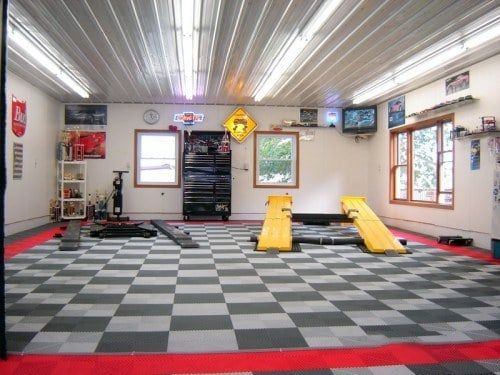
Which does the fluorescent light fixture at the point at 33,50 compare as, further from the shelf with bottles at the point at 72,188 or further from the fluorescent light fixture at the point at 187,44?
the shelf with bottles at the point at 72,188

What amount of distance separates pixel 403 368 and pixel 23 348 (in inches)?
99.2

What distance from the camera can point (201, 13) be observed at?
5.80 meters

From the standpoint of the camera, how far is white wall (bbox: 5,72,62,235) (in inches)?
349

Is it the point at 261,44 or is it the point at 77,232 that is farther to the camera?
the point at 77,232

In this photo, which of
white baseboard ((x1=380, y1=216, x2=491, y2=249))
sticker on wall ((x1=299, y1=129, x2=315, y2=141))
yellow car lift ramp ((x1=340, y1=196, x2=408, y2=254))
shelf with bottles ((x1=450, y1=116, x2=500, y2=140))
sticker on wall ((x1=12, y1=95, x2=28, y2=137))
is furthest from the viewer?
sticker on wall ((x1=299, y1=129, x2=315, y2=141))

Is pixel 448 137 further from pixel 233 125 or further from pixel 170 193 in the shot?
pixel 170 193

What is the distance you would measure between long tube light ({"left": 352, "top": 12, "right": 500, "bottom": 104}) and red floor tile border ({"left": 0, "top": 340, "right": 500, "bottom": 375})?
4.77 meters

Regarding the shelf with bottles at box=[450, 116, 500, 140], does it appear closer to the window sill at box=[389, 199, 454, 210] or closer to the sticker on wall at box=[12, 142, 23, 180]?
the window sill at box=[389, 199, 454, 210]

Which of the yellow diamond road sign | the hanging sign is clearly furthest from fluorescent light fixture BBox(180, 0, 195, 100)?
the yellow diamond road sign

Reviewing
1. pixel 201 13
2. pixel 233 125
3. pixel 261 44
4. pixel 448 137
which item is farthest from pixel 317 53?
pixel 233 125

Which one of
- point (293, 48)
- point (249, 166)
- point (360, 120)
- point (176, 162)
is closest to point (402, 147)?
point (360, 120)

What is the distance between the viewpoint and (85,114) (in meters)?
12.3

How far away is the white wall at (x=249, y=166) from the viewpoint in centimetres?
1242

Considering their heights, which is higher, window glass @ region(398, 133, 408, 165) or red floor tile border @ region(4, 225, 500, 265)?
window glass @ region(398, 133, 408, 165)
